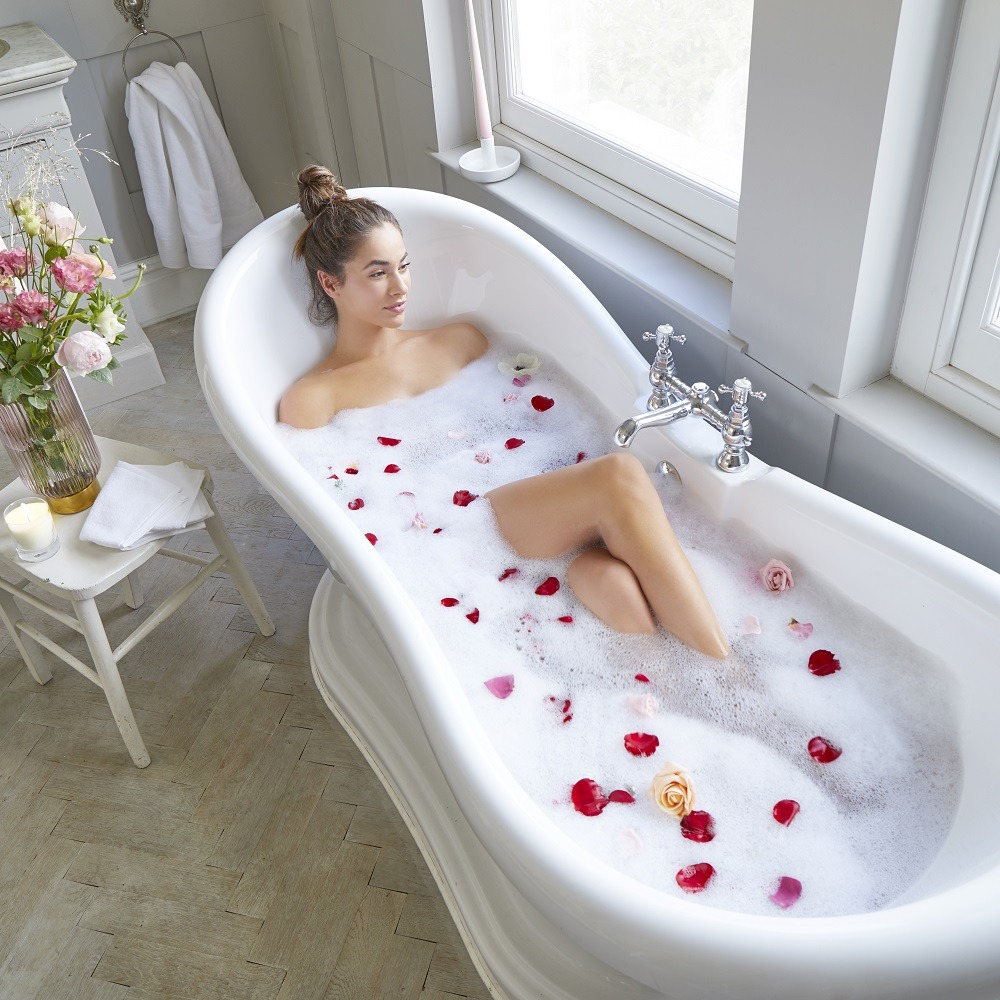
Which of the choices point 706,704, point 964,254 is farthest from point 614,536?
point 964,254

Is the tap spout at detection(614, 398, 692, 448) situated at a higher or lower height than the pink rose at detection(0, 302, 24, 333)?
lower

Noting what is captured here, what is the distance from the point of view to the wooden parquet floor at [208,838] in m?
1.57

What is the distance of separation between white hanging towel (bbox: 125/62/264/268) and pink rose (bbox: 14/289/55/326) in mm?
1508

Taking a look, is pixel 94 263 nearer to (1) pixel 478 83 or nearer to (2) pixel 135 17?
(1) pixel 478 83

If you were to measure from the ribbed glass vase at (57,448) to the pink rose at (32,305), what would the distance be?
0.11 metres

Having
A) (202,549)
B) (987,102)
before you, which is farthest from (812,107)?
(202,549)

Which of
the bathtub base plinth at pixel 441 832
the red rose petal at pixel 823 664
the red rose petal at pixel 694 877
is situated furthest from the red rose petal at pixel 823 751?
the bathtub base plinth at pixel 441 832

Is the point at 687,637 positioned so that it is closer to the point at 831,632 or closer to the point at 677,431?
the point at 831,632

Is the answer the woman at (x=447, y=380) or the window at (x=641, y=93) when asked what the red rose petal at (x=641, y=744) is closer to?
the woman at (x=447, y=380)

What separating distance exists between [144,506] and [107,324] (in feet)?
1.11

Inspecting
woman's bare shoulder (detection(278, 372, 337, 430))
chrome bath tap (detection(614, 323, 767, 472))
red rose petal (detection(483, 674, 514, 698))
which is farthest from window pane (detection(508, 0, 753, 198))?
red rose petal (detection(483, 674, 514, 698))

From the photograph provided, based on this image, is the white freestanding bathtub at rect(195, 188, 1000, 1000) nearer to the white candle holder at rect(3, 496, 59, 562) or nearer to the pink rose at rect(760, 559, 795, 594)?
the pink rose at rect(760, 559, 795, 594)

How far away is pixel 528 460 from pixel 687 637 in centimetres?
57

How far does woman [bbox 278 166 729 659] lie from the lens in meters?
1.56
